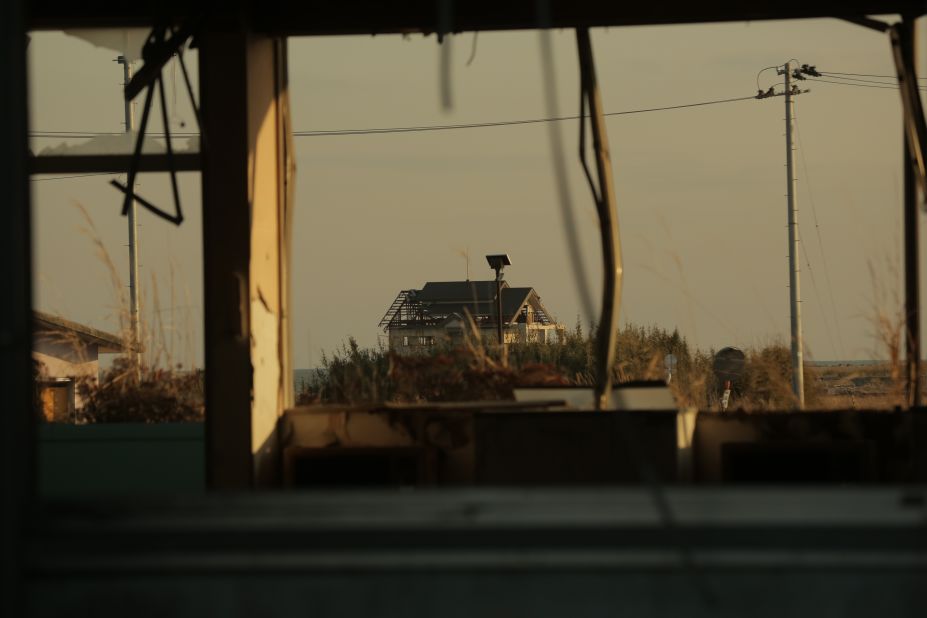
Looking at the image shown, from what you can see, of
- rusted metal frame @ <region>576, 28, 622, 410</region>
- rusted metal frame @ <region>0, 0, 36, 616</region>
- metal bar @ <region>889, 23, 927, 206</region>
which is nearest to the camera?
rusted metal frame @ <region>0, 0, 36, 616</region>

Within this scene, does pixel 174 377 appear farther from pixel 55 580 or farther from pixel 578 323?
pixel 55 580

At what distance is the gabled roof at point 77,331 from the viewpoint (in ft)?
21.2

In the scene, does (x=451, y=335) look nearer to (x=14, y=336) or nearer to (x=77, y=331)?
(x=77, y=331)

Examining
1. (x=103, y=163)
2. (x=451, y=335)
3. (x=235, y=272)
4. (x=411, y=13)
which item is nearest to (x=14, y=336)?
(x=235, y=272)

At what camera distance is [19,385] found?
181cm

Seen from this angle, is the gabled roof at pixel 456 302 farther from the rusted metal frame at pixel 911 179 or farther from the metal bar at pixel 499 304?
the rusted metal frame at pixel 911 179

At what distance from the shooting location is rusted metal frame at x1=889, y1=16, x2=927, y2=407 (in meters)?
3.84

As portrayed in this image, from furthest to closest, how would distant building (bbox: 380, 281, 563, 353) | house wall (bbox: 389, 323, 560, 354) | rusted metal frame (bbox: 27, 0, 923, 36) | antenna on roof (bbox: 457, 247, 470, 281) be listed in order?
1. distant building (bbox: 380, 281, 563, 353)
2. house wall (bbox: 389, 323, 560, 354)
3. antenna on roof (bbox: 457, 247, 470, 281)
4. rusted metal frame (bbox: 27, 0, 923, 36)

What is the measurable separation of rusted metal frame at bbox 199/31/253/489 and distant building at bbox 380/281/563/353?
2.90 metres

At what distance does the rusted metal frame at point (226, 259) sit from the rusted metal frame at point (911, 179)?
6.97 ft

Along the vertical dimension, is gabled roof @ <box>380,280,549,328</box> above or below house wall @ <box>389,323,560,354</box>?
Answer: above

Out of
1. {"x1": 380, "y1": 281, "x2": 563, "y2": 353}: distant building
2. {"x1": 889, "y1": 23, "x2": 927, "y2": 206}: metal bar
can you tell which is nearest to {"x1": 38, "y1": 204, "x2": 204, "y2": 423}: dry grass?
{"x1": 380, "y1": 281, "x2": 563, "y2": 353}: distant building

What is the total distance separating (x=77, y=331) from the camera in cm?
661

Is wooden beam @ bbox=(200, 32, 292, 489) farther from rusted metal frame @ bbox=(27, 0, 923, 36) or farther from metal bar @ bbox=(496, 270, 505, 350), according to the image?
metal bar @ bbox=(496, 270, 505, 350)
